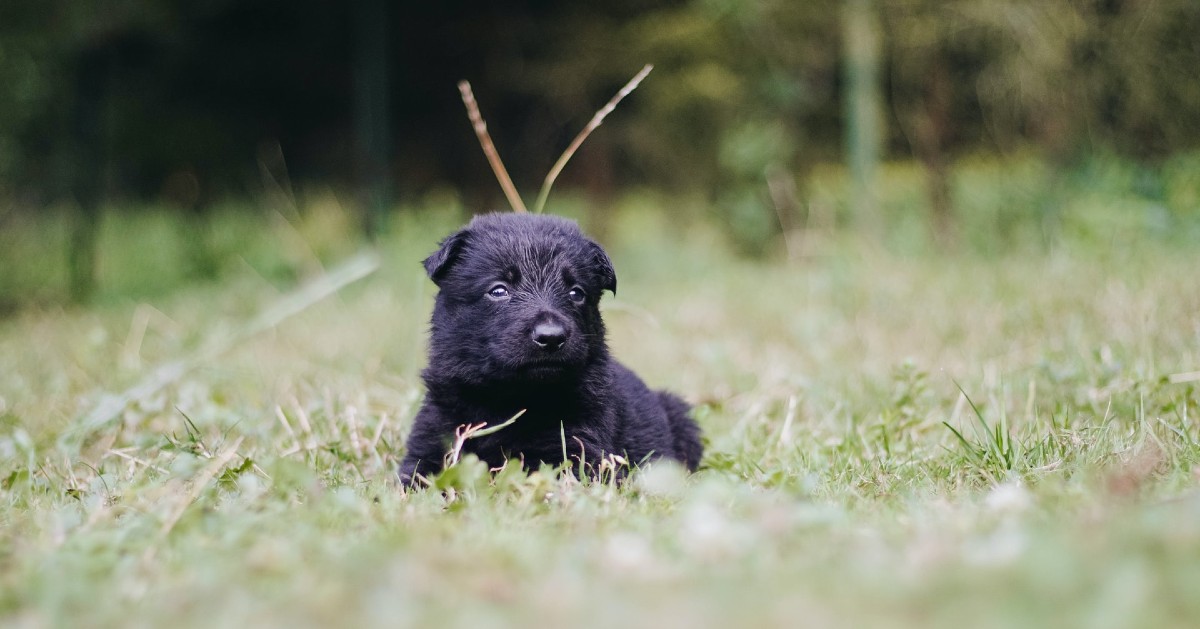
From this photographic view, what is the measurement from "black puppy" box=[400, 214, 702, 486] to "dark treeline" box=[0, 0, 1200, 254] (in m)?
5.40

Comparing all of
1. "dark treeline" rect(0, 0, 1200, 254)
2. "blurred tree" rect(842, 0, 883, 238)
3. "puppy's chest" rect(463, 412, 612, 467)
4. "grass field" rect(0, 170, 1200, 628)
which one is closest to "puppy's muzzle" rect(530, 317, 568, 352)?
"puppy's chest" rect(463, 412, 612, 467)

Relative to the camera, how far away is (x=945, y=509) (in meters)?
1.97

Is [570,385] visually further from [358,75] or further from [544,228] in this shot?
[358,75]

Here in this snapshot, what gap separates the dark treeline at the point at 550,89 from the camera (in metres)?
7.18

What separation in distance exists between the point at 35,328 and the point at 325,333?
2.19m

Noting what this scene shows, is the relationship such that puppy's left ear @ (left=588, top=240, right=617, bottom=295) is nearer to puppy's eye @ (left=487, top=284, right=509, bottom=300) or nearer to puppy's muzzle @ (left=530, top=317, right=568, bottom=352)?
puppy's eye @ (left=487, top=284, right=509, bottom=300)

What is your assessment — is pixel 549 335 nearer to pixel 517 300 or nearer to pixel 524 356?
pixel 524 356

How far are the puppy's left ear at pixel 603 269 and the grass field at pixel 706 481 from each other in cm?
63

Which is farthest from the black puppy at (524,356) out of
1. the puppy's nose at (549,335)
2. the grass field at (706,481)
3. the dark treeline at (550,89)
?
the dark treeline at (550,89)

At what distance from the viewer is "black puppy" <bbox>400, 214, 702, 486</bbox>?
8.59ft

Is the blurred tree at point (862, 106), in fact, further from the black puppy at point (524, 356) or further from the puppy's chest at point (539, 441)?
the puppy's chest at point (539, 441)

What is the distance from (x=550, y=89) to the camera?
8875 mm

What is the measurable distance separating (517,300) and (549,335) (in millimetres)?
246

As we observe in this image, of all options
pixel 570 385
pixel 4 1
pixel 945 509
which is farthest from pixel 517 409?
pixel 4 1
